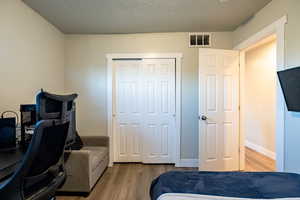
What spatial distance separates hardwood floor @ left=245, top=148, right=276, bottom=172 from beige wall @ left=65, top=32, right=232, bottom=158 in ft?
3.37

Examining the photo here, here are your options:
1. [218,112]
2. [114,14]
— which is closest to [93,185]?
[218,112]

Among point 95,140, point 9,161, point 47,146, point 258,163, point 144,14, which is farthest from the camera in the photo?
point 258,163

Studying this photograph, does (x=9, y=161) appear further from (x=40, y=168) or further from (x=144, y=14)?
(x=144, y=14)

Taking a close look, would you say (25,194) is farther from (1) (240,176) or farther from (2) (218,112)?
(2) (218,112)

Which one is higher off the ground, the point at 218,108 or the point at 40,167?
the point at 218,108

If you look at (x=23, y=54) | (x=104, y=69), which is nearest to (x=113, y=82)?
(x=104, y=69)

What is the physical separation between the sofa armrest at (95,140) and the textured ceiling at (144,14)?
1.92 meters

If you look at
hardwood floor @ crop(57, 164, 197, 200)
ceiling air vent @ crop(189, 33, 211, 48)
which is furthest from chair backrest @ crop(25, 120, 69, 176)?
ceiling air vent @ crop(189, 33, 211, 48)

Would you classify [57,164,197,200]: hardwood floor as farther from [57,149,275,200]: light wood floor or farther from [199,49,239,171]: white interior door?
[199,49,239,171]: white interior door

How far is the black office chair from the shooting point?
Answer: 1092mm

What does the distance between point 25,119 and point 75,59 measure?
1.98 meters

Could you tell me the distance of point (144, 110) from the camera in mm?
3943

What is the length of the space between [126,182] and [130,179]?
0.40 feet

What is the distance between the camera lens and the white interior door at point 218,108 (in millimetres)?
3398
